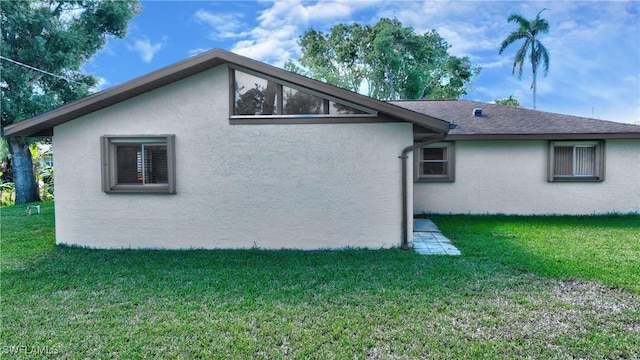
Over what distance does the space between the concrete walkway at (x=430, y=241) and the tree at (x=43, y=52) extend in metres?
15.9

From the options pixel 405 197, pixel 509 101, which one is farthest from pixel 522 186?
pixel 509 101

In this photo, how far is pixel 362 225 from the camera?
6.43 meters

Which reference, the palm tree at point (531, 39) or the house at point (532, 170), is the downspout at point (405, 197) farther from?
the palm tree at point (531, 39)

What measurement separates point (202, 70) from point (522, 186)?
9.57m

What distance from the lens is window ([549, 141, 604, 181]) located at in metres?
9.88

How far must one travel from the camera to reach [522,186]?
1004 cm

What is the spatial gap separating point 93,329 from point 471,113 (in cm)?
1218

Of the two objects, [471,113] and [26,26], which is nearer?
[471,113]

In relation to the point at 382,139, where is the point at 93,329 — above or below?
below

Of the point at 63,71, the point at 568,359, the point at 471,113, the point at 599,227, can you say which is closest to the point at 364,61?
the point at 471,113

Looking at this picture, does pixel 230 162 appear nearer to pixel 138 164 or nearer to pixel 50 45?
pixel 138 164

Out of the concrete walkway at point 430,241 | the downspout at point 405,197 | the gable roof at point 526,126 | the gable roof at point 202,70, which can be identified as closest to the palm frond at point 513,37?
the gable roof at point 526,126

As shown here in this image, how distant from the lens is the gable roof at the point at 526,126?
9.49m

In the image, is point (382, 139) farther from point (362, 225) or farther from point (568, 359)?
point (568, 359)
